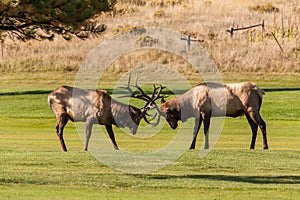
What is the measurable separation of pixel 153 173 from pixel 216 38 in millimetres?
41847

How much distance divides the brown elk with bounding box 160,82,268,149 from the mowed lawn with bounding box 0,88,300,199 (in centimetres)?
89

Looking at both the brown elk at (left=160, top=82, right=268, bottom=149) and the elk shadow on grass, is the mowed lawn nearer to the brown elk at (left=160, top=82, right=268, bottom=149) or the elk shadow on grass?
the elk shadow on grass

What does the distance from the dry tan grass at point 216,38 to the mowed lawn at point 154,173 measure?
26339 millimetres

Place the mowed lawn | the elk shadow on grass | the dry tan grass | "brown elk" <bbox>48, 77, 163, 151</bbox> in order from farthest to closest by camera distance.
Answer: the dry tan grass < "brown elk" <bbox>48, 77, 163, 151</bbox> < the elk shadow on grass < the mowed lawn

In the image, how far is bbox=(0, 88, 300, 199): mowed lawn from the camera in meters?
14.2

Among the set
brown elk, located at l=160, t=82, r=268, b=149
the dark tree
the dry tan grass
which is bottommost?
the dry tan grass

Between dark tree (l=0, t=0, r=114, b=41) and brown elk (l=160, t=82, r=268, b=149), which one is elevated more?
dark tree (l=0, t=0, r=114, b=41)

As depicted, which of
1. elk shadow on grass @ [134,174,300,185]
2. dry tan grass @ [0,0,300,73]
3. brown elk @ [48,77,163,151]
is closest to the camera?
elk shadow on grass @ [134,174,300,185]

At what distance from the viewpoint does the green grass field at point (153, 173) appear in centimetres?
1420

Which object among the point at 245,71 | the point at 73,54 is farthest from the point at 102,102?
the point at 73,54

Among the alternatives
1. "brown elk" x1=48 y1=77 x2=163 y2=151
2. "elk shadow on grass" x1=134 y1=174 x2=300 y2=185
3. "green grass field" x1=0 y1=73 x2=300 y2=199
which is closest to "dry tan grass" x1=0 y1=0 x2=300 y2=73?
"green grass field" x1=0 y1=73 x2=300 y2=199

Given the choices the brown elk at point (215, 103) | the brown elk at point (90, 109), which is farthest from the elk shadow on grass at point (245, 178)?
the brown elk at point (215, 103)

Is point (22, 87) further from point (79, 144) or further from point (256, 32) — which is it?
point (79, 144)

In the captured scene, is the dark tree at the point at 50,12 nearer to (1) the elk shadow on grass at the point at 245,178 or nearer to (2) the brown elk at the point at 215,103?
(2) the brown elk at the point at 215,103
